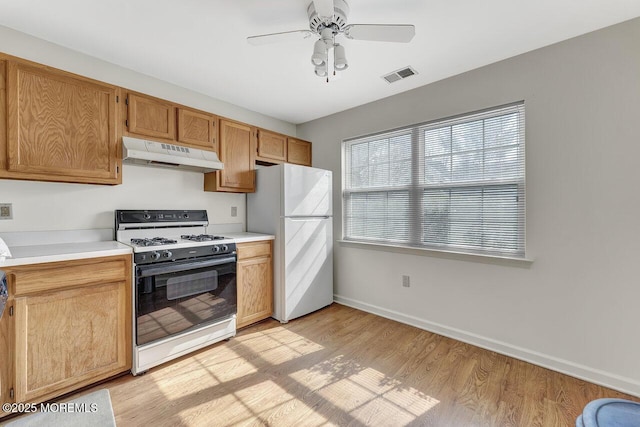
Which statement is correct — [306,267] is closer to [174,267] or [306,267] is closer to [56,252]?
[174,267]

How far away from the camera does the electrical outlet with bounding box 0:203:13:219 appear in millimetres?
1966

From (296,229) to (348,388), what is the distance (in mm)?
1626

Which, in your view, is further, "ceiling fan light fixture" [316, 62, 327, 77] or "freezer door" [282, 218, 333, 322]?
"freezer door" [282, 218, 333, 322]

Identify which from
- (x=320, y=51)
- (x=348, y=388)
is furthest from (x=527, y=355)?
(x=320, y=51)

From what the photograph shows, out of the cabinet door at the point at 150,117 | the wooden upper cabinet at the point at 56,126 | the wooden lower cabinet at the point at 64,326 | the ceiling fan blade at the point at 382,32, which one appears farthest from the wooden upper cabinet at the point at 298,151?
the wooden lower cabinet at the point at 64,326

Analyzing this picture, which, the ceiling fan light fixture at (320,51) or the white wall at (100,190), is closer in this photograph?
the ceiling fan light fixture at (320,51)

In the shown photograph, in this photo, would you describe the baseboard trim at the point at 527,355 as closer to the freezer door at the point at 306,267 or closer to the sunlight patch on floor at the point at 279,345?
the freezer door at the point at 306,267

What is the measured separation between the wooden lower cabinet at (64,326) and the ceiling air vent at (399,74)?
2.73 m

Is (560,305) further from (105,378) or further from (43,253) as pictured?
(43,253)

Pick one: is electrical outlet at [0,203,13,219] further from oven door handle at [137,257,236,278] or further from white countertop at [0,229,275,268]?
oven door handle at [137,257,236,278]

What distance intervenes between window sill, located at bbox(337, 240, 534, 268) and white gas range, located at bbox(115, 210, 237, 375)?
1.53 m

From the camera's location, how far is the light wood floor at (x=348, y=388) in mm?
1663

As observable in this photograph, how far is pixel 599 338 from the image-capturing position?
6.45ft

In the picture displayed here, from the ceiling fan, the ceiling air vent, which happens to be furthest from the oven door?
the ceiling air vent
